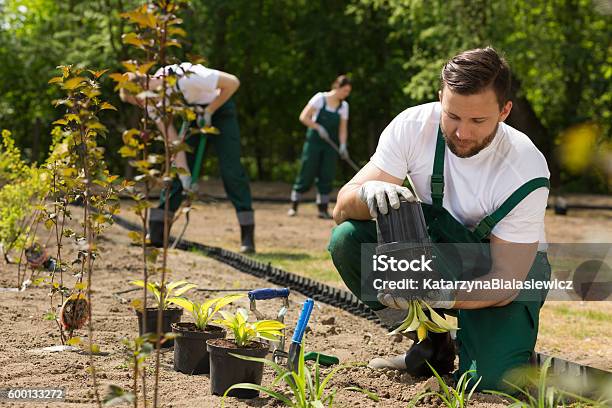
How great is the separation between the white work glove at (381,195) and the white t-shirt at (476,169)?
25 cm

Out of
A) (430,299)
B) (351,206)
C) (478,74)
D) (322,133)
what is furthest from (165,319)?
(322,133)

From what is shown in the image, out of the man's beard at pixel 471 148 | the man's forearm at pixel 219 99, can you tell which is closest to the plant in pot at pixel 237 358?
the man's beard at pixel 471 148

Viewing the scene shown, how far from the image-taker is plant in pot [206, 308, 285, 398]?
278 cm

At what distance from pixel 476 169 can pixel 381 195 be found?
0.53 meters

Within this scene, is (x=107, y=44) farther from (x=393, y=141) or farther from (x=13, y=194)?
(x=393, y=141)

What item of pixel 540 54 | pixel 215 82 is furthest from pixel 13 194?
pixel 540 54

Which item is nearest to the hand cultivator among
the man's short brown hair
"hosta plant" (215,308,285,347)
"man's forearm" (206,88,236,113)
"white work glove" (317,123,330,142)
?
"hosta plant" (215,308,285,347)

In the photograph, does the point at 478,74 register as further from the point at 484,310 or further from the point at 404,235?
the point at 484,310

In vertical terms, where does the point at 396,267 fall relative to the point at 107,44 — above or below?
below

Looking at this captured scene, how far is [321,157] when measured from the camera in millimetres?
11266

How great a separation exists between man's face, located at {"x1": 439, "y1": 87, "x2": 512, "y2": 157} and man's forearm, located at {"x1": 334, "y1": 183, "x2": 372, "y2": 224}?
0.44 m

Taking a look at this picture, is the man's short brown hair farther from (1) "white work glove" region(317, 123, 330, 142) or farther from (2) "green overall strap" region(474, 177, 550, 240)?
(1) "white work glove" region(317, 123, 330, 142)

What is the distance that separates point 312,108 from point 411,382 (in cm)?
774

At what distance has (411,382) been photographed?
3.27 meters
